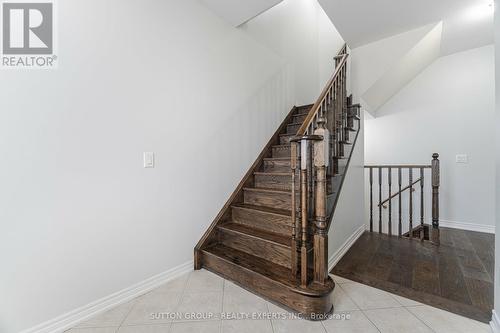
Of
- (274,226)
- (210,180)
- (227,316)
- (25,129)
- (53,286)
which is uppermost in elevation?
(25,129)

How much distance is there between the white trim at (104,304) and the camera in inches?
51.4

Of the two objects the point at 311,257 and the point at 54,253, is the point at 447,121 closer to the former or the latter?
the point at 311,257

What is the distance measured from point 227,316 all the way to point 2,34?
215cm

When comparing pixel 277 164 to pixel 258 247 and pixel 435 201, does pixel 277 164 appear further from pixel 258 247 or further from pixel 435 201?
pixel 435 201

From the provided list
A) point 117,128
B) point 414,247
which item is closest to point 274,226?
point 117,128

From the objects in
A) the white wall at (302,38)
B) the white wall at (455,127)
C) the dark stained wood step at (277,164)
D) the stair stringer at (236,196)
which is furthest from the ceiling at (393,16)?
the dark stained wood step at (277,164)

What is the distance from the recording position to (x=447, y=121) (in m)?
3.50

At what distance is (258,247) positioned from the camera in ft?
6.39

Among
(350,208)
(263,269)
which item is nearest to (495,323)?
(263,269)

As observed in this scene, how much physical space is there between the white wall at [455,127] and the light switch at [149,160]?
407 centimetres

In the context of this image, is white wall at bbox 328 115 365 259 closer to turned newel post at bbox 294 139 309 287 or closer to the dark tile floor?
the dark tile floor

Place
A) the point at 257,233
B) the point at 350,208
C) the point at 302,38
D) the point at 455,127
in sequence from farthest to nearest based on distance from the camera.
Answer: the point at 302,38, the point at 455,127, the point at 350,208, the point at 257,233

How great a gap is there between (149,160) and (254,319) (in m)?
1.37

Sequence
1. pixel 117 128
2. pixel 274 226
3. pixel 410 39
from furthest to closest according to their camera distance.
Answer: pixel 410 39
pixel 274 226
pixel 117 128
